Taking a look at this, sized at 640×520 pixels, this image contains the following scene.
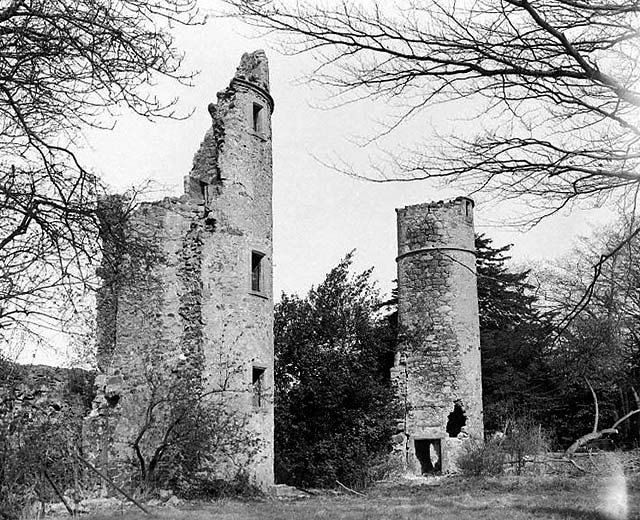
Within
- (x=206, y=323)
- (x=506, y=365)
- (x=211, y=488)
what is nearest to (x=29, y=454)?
(x=211, y=488)

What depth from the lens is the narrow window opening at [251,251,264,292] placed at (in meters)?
17.7

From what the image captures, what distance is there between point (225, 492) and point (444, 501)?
451 cm

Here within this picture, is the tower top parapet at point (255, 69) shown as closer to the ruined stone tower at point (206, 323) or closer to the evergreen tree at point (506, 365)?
the ruined stone tower at point (206, 323)

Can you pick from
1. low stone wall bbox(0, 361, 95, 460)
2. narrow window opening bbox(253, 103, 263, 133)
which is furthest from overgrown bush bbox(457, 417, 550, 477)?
narrow window opening bbox(253, 103, 263, 133)

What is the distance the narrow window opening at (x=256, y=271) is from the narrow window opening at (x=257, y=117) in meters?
2.90

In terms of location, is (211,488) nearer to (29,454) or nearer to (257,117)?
(29,454)

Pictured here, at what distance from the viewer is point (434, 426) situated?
21.7 m

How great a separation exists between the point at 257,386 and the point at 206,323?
1.83 metres

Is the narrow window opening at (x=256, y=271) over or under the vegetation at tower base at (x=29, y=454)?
over

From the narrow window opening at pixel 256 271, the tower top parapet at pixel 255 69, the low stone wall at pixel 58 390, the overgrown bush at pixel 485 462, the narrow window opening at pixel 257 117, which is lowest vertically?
the overgrown bush at pixel 485 462

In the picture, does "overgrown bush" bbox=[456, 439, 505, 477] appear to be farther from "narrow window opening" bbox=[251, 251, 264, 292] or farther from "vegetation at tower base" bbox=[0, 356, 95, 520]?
"vegetation at tower base" bbox=[0, 356, 95, 520]

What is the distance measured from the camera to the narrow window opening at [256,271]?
17656 mm

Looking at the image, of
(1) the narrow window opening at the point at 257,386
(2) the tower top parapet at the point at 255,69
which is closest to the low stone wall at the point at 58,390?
(1) the narrow window opening at the point at 257,386

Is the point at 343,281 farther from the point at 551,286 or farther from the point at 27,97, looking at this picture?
the point at 27,97
